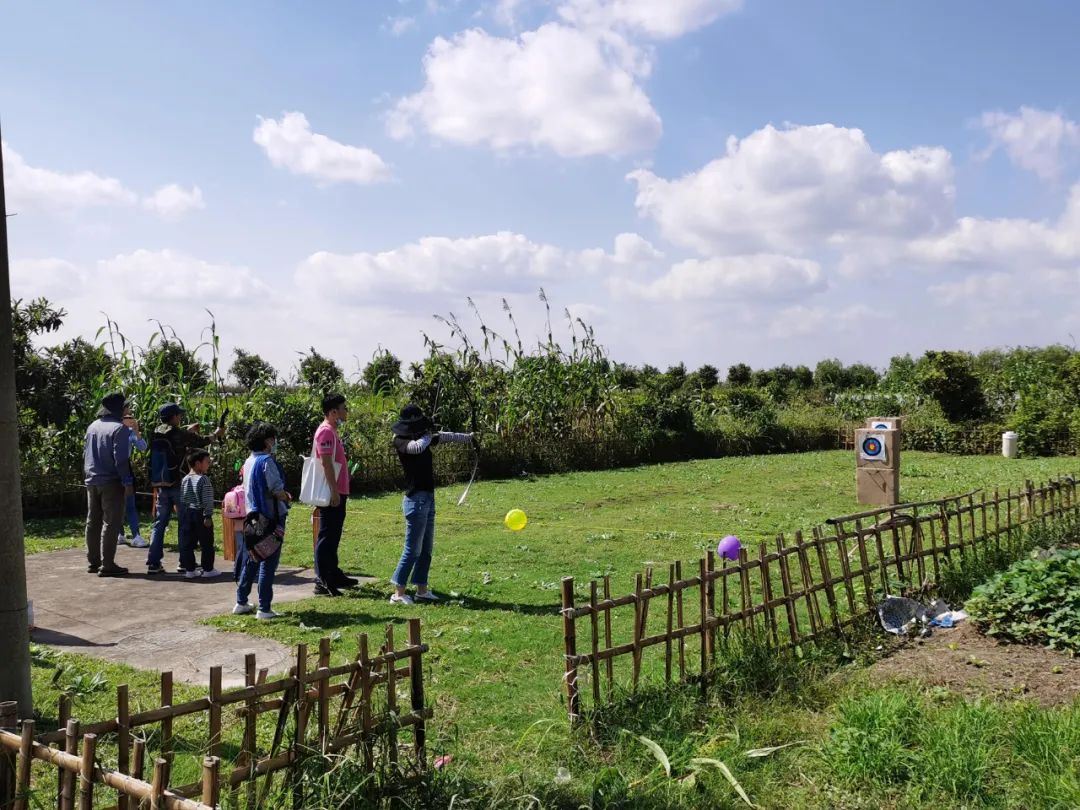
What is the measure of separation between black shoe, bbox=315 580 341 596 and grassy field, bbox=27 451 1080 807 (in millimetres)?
228

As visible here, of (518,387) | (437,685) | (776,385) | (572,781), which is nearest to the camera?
(572,781)

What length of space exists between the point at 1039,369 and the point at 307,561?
102ft

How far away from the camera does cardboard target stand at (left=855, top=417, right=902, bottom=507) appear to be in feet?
50.4

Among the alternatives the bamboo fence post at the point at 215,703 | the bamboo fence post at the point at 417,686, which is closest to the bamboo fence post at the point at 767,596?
the bamboo fence post at the point at 417,686

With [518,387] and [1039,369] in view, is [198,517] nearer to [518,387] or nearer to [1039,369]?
[518,387]

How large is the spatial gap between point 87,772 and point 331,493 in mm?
5026

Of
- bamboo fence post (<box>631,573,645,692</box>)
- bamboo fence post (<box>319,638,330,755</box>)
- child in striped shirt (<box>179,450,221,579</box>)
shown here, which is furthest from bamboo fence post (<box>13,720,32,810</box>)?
child in striped shirt (<box>179,450,221,579</box>)

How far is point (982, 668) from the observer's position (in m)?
5.94

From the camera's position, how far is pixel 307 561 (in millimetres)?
10461

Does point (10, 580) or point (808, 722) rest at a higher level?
point (10, 580)

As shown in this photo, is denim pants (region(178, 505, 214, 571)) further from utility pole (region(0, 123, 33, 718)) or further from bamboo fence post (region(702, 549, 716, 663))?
bamboo fence post (region(702, 549, 716, 663))

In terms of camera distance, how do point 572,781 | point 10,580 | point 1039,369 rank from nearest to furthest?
point 10,580 < point 572,781 < point 1039,369

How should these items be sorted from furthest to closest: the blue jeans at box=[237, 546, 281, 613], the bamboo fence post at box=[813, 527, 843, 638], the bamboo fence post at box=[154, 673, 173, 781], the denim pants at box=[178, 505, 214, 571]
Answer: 1. the denim pants at box=[178, 505, 214, 571]
2. the blue jeans at box=[237, 546, 281, 613]
3. the bamboo fence post at box=[813, 527, 843, 638]
4. the bamboo fence post at box=[154, 673, 173, 781]

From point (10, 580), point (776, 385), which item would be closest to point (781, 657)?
point (10, 580)
